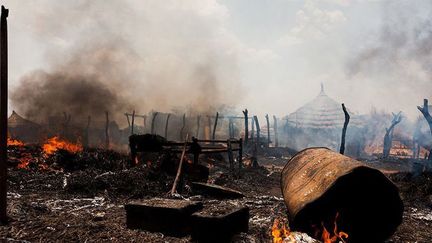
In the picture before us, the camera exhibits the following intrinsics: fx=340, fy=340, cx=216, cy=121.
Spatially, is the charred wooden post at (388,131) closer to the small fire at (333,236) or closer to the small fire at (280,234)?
the small fire at (280,234)

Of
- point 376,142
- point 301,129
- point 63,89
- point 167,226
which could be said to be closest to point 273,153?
point 301,129

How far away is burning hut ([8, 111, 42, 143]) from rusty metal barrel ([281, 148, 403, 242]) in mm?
31787

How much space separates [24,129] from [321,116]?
3162cm

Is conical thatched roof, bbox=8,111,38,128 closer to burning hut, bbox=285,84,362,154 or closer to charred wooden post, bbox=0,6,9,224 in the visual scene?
burning hut, bbox=285,84,362,154

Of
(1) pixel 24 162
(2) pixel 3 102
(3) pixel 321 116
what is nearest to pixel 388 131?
(3) pixel 321 116

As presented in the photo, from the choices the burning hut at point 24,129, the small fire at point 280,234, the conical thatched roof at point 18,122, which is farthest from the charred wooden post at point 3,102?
the conical thatched roof at point 18,122

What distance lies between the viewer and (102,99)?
108 ft

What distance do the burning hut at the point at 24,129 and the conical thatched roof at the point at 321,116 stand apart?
26623mm

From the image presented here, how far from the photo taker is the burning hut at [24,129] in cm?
3234

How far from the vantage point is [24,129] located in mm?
32500

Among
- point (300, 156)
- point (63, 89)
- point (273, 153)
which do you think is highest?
point (63, 89)

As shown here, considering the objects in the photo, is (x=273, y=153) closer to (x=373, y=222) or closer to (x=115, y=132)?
(x=115, y=132)

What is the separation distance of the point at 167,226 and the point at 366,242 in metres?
3.57

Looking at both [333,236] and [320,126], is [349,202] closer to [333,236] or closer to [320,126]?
[333,236]
